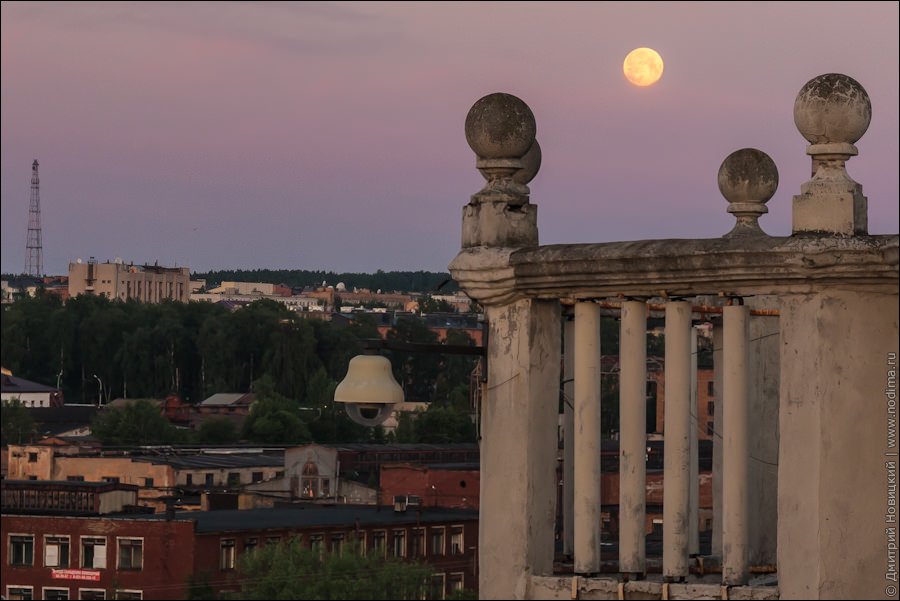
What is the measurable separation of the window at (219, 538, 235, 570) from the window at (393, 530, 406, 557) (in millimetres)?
8063

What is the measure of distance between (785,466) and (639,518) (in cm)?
108

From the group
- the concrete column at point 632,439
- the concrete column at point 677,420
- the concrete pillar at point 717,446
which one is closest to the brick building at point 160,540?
the concrete pillar at point 717,446

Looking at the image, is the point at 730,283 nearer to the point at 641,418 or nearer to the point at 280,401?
the point at 641,418

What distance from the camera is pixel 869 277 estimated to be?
1110 centimetres

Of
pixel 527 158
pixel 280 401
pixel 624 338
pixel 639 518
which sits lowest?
pixel 639 518

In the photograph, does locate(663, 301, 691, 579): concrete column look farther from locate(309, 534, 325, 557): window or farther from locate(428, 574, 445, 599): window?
locate(428, 574, 445, 599): window

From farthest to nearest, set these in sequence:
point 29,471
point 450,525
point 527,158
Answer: point 29,471 < point 450,525 < point 527,158

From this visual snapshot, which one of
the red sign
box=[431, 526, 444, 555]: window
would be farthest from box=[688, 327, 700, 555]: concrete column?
box=[431, 526, 444, 555]: window

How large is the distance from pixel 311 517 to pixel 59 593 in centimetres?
1009

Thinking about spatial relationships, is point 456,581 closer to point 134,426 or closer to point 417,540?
point 417,540

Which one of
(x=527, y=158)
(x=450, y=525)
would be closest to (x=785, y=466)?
(x=527, y=158)

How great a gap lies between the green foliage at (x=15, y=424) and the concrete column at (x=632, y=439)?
10178 centimetres

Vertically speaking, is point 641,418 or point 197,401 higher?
point 197,401

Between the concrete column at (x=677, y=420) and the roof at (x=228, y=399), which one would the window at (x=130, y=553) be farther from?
the roof at (x=228, y=399)
